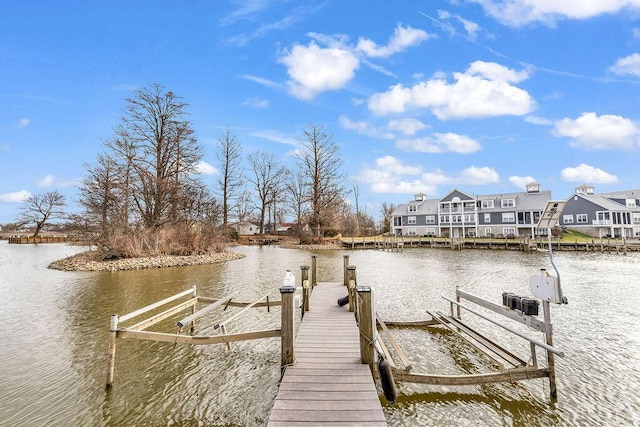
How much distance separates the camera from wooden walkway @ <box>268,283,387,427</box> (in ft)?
11.2

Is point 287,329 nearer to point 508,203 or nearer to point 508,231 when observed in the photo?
point 508,231

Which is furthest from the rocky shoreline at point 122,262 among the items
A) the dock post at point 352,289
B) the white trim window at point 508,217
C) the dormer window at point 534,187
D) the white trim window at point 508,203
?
the dormer window at point 534,187

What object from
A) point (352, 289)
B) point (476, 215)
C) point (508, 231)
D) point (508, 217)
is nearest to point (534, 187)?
point (508, 217)

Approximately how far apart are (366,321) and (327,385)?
104 cm

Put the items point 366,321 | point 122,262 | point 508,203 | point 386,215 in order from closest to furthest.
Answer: point 366,321 → point 122,262 → point 508,203 → point 386,215

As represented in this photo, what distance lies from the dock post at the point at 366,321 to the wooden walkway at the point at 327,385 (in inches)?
6.3

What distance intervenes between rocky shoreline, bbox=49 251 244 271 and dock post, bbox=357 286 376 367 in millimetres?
18135

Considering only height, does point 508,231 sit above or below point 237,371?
above

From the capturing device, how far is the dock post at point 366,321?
4.60 m

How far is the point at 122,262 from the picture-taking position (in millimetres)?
18750

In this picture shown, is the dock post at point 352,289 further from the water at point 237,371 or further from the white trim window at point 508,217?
the white trim window at point 508,217

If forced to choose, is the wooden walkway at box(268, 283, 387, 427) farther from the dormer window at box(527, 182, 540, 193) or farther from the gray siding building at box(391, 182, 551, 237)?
the dormer window at box(527, 182, 540, 193)

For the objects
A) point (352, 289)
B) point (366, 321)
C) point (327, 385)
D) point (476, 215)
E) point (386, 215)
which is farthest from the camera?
point (386, 215)

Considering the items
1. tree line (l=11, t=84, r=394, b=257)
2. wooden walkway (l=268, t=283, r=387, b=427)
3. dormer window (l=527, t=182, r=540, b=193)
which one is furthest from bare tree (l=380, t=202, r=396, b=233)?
wooden walkway (l=268, t=283, r=387, b=427)
